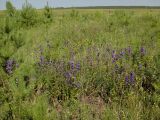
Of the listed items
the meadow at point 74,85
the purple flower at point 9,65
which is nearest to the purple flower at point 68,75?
the meadow at point 74,85

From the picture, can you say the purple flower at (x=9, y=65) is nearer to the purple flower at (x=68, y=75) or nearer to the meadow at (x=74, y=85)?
the meadow at (x=74, y=85)

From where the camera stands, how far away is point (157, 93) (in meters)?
4.15

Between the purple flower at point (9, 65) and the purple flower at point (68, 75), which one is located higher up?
the purple flower at point (9, 65)

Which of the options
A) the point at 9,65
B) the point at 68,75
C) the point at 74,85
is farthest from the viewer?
the point at 68,75

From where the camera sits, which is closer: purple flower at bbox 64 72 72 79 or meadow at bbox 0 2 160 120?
meadow at bbox 0 2 160 120

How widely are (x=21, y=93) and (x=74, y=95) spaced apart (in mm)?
1371

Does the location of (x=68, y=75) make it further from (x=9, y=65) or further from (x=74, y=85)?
(x=9, y=65)

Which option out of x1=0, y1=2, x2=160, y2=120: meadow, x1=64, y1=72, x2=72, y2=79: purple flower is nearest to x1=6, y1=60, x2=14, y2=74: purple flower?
x1=0, y1=2, x2=160, y2=120: meadow

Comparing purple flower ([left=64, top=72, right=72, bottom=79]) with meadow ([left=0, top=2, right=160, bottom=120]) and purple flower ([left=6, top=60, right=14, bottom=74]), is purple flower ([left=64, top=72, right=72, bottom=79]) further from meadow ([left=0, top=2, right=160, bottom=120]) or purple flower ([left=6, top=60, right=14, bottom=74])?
purple flower ([left=6, top=60, right=14, bottom=74])

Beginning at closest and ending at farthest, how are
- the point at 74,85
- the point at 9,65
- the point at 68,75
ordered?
the point at 9,65
the point at 74,85
the point at 68,75

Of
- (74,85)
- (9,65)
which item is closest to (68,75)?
(74,85)

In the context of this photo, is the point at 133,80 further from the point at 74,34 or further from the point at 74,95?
the point at 74,34

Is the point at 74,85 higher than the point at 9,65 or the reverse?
the reverse

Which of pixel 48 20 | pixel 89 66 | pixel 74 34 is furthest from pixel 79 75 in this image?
pixel 48 20
